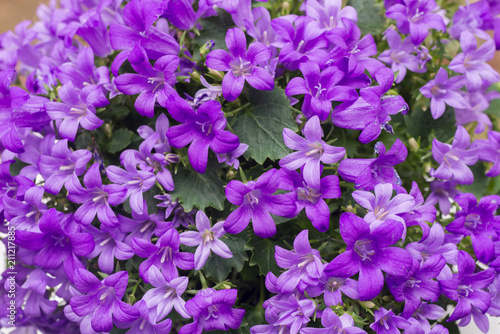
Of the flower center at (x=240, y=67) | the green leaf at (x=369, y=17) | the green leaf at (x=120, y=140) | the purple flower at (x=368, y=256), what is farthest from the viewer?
the green leaf at (x=369, y=17)

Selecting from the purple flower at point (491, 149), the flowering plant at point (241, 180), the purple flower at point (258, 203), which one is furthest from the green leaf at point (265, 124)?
the purple flower at point (491, 149)

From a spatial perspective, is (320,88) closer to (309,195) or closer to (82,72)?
(309,195)

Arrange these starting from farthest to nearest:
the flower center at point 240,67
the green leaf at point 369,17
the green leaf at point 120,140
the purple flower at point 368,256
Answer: the green leaf at point 369,17 < the green leaf at point 120,140 < the flower center at point 240,67 < the purple flower at point 368,256

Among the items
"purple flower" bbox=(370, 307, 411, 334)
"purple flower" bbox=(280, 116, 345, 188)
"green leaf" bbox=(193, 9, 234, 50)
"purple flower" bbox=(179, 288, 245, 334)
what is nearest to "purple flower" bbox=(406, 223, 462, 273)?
"purple flower" bbox=(370, 307, 411, 334)

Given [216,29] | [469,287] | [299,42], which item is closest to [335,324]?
[469,287]

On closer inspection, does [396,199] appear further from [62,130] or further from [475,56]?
[62,130]

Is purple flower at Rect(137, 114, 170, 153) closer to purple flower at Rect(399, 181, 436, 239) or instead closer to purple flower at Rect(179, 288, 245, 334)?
purple flower at Rect(179, 288, 245, 334)

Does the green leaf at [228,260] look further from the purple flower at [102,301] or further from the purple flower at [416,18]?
the purple flower at [416,18]
